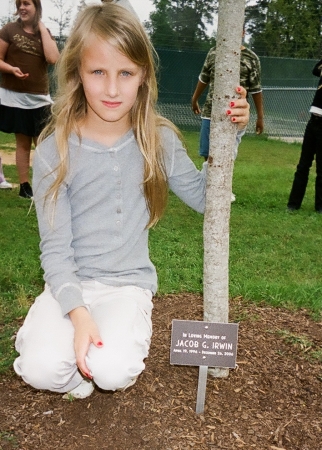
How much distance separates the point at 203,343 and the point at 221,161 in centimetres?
64

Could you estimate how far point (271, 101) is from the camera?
14.7m

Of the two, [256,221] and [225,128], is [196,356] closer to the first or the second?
[225,128]

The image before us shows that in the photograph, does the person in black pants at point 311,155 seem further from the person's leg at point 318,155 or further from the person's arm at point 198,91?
the person's arm at point 198,91

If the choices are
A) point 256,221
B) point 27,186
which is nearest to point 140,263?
point 256,221

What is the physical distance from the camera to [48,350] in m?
1.98

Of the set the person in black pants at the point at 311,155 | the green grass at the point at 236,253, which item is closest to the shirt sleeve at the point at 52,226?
the green grass at the point at 236,253

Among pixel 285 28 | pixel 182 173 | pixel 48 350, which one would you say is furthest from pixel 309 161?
pixel 285 28

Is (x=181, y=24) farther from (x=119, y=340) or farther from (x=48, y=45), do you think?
(x=119, y=340)

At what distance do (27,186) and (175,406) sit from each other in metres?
3.81

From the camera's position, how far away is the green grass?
3.28 m

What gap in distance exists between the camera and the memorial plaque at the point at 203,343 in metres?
2.00

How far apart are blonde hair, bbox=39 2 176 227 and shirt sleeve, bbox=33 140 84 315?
0.13ft

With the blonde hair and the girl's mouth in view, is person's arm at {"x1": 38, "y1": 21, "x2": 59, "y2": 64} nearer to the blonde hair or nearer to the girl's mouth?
the blonde hair

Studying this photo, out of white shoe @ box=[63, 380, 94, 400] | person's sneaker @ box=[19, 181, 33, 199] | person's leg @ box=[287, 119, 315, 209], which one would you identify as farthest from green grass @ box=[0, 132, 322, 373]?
white shoe @ box=[63, 380, 94, 400]
